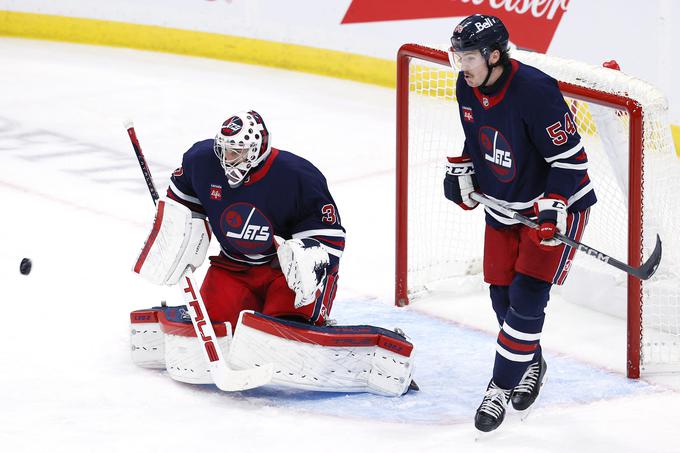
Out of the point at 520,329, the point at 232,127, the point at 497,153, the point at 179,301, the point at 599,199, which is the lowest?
the point at 179,301

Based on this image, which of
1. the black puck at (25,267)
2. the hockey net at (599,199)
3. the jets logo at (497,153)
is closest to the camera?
the jets logo at (497,153)

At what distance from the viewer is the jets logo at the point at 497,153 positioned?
128 inches

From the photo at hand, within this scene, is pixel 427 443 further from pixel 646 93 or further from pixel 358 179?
pixel 358 179

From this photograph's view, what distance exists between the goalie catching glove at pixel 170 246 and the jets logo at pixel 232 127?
268 mm

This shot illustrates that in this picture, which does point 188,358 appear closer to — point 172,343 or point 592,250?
point 172,343

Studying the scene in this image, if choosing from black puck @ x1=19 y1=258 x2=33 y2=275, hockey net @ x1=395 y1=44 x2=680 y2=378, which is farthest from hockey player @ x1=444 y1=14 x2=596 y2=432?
black puck @ x1=19 y1=258 x2=33 y2=275

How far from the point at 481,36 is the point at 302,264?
0.76m

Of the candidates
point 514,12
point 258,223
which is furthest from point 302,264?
point 514,12

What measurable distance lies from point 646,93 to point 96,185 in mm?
2890

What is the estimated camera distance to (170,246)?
3.61 metres

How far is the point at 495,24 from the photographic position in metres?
3.21

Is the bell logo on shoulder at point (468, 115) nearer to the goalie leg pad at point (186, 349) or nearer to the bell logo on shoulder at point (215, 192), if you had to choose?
the bell logo on shoulder at point (215, 192)

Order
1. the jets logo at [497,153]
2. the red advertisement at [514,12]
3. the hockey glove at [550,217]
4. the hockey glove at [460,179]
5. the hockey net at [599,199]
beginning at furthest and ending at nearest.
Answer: the red advertisement at [514,12]
the hockey net at [599,199]
the hockey glove at [460,179]
the jets logo at [497,153]
the hockey glove at [550,217]

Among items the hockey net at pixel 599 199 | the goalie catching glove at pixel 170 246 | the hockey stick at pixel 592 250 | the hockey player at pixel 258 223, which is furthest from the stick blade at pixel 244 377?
the hockey net at pixel 599 199
